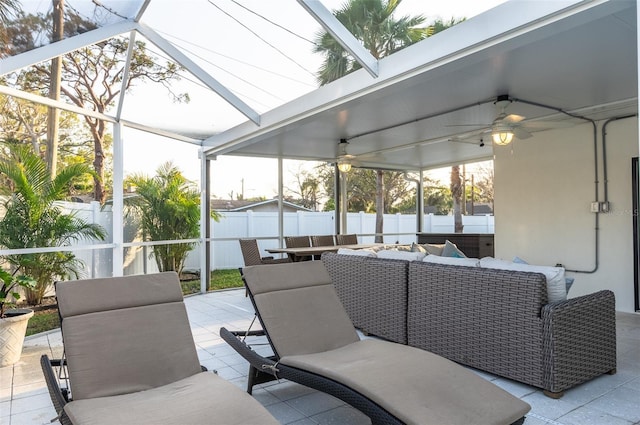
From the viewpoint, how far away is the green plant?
12.5ft

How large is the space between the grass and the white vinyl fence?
155mm

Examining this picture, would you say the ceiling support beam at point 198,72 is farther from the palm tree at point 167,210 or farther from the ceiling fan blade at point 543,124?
the ceiling fan blade at point 543,124

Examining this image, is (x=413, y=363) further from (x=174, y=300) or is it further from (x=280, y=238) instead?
(x=280, y=238)

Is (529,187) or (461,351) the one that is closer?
(461,351)

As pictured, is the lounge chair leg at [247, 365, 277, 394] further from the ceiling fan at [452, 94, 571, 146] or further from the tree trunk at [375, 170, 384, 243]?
the tree trunk at [375, 170, 384, 243]

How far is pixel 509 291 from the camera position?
10.5ft

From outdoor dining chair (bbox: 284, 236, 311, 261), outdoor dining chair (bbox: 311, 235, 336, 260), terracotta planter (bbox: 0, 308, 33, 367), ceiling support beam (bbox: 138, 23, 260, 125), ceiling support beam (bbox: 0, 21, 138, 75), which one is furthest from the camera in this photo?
outdoor dining chair (bbox: 311, 235, 336, 260)

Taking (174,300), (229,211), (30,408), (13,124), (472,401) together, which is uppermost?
(13,124)

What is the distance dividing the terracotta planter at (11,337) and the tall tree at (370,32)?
3914 mm

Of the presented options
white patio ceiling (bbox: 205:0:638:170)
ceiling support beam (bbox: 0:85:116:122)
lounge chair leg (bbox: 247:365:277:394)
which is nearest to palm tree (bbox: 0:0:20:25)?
ceiling support beam (bbox: 0:85:116:122)

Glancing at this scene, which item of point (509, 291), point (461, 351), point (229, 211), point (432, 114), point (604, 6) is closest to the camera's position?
point (604, 6)

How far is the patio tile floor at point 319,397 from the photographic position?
106 inches

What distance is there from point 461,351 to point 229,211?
18.0ft

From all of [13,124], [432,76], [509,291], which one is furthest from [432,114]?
[13,124]
